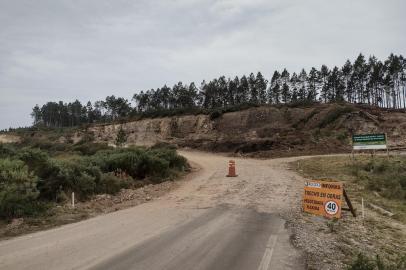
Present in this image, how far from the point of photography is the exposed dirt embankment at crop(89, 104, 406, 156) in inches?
1828

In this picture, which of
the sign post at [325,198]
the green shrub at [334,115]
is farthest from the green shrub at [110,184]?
the green shrub at [334,115]

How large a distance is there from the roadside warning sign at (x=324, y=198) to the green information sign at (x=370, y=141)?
17952 millimetres

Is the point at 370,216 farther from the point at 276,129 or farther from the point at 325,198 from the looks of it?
the point at 276,129

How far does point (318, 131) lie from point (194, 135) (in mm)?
21902

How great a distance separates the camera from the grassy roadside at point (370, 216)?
9680mm

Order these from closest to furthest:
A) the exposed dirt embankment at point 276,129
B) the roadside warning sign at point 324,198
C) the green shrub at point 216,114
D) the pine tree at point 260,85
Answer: the roadside warning sign at point 324,198
the exposed dirt embankment at point 276,129
the green shrub at point 216,114
the pine tree at point 260,85

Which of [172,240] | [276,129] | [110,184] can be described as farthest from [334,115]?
[172,240]

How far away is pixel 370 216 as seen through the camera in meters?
14.5

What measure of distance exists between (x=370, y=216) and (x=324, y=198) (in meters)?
2.60

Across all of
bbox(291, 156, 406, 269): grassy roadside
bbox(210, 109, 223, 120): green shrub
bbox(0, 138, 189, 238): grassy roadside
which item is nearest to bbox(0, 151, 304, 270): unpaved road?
bbox(0, 138, 189, 238): grassy roadside

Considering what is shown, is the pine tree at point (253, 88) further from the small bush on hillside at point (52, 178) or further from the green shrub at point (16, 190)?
the green shrub at point (16, 190)

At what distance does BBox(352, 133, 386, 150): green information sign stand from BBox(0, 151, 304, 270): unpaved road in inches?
622

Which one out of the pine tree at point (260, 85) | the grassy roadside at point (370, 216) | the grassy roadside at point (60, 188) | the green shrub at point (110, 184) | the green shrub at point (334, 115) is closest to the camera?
the grassy roadside at point (370, 216)

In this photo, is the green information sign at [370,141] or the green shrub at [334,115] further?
the green shrub at [334,115]
